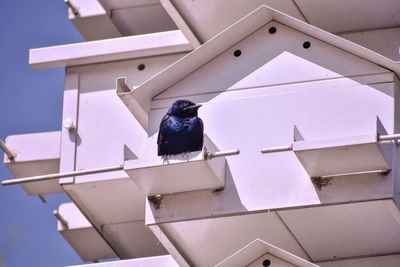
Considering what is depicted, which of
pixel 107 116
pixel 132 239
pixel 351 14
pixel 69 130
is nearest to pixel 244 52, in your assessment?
pixel 351 14

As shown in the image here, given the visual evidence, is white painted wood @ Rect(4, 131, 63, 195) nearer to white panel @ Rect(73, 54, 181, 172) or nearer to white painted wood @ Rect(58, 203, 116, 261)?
white panel @ Rect(73, 54, 181, 172)

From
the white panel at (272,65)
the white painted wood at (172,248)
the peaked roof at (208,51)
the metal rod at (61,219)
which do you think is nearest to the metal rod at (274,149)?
the white panel at (272,65)

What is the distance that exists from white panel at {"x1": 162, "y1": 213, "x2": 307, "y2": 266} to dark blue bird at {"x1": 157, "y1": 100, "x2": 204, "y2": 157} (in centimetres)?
73

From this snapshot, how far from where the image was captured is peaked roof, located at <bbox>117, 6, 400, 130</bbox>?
16016 millimetres

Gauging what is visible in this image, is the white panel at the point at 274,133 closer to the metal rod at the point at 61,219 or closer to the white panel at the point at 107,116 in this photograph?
the white panel at the point at 107,116

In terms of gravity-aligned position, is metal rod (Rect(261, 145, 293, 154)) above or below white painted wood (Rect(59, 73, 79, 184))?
below

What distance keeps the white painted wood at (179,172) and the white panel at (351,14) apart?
1978mm

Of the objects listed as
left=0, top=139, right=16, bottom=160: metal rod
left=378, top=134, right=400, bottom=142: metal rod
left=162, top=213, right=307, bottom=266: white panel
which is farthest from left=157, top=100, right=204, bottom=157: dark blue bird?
left=0, top=139, right=16, bottom=160: metal rod

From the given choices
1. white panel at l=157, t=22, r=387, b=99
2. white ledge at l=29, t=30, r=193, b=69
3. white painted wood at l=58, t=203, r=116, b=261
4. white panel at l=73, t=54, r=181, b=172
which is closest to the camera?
white panel at l=157, t=22, r=387, b=99

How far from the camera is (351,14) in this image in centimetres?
1731

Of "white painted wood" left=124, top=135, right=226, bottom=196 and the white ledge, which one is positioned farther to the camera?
the white ledge

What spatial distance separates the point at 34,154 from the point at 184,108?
138 inches

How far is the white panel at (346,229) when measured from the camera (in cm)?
1573

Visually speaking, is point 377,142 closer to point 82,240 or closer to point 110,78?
point 110,78
